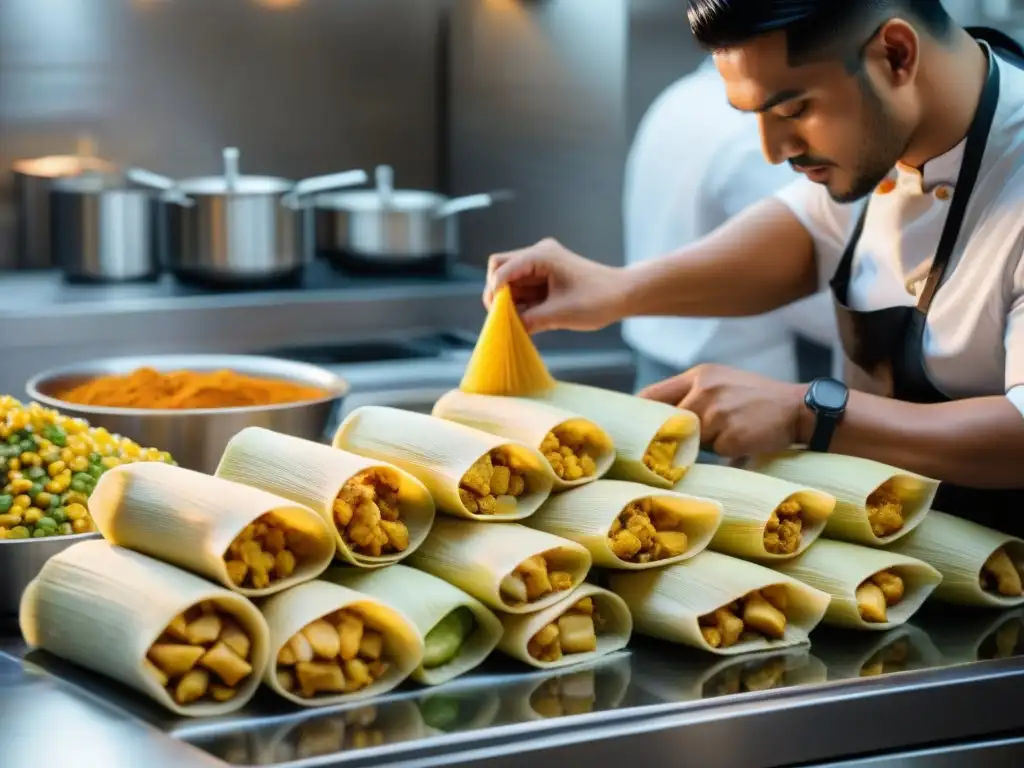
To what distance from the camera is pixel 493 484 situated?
1485 millimetres

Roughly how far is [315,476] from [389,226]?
249cm

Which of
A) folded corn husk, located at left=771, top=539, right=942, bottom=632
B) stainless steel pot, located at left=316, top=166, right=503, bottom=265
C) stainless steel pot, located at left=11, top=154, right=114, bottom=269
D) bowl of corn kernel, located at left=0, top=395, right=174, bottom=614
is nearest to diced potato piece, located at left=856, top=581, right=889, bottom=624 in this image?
folded corn husk, located at left=771, top=539, right=942, bottom=632

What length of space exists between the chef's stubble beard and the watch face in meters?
0.23

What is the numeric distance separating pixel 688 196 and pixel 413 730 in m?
2.26

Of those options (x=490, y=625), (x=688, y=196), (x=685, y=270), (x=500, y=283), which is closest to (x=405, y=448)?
(x=490, y=625)

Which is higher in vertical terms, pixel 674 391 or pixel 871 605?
pixel 674 391

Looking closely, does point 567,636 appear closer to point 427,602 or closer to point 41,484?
point 427,602

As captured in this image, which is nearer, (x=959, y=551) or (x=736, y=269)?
(x=959, y=551)

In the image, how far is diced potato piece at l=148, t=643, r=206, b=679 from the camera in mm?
1242

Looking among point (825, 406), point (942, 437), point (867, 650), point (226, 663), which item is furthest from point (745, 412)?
point (226, 663)

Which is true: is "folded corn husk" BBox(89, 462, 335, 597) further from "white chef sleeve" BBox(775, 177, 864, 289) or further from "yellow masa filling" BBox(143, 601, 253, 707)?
"white chef sleeve" BBox(775, 177, 864, 289)

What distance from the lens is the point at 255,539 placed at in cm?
134

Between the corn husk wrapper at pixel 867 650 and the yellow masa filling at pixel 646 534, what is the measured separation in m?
0.18

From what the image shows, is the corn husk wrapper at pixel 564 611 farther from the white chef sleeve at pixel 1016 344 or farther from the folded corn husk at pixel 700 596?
the white chef sleeve at pixel 1016 344
